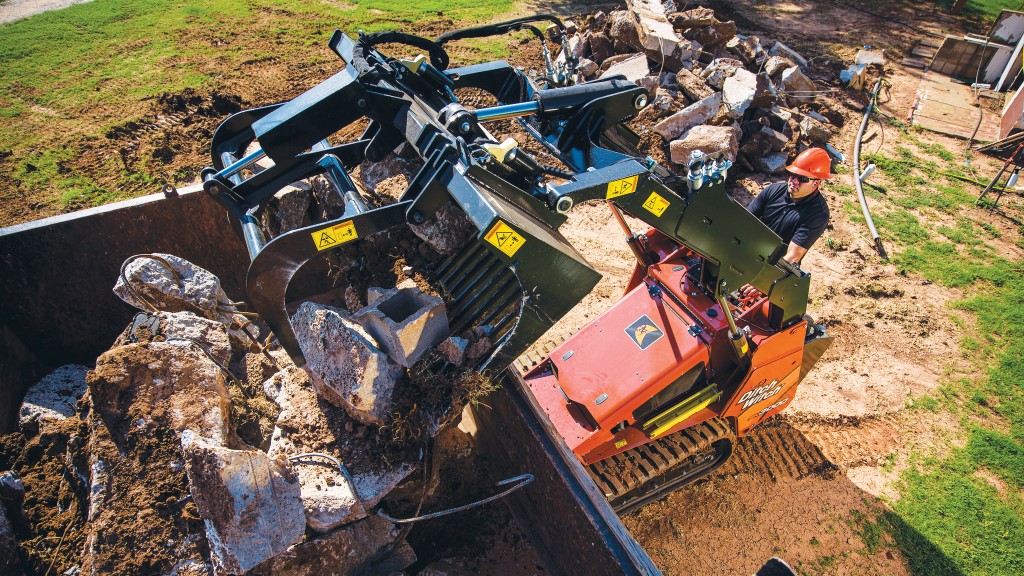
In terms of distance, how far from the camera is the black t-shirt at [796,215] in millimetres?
4023

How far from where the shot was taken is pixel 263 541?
9.08 feet

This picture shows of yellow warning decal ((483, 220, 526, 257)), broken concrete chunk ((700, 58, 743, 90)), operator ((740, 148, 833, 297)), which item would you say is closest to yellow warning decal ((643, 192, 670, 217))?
yellow warning decal ((483, 220, 526, 257))

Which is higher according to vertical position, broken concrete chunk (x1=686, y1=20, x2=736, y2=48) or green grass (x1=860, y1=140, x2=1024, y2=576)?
broken concrete chunk (x1=686, y1=20, x2=736, y2=48)

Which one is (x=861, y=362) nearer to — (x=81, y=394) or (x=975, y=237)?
(x=975, y=237)

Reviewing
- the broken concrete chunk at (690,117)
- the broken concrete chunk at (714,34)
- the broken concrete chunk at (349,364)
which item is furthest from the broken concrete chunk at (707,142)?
the broken concrete chunk at (349,364)

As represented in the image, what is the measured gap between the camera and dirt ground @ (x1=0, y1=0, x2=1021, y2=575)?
416 cm

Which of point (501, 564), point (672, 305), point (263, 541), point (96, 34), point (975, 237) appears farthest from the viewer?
point (96, 34)

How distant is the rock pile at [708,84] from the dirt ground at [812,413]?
0.73 metres

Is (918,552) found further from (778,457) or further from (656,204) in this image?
(656,204)

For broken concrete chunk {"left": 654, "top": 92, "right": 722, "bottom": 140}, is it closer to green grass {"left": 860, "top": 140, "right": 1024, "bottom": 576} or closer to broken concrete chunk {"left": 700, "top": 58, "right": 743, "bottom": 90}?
broken concrete chunk {"left": 700, "top": 58, "right": 743, "bottom": 90}

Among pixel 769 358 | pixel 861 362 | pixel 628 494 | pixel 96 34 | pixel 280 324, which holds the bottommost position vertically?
pixel 861 362

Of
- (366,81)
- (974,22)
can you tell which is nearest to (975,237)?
(366,81)

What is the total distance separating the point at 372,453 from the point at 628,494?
2069 millimetres

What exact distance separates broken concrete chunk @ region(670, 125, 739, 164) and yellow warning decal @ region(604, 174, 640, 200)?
4887mm
